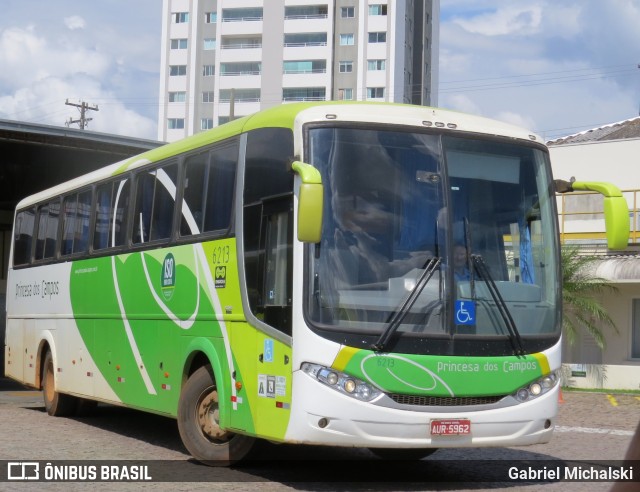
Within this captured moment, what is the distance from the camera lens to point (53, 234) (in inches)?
671

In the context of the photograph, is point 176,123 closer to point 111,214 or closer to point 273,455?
point 111,214

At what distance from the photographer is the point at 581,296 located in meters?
27.8

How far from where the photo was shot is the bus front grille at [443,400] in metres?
8.85

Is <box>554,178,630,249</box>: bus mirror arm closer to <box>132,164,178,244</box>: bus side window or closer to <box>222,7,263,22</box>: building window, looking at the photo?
<box>132,164,178,244</box>: bus side window

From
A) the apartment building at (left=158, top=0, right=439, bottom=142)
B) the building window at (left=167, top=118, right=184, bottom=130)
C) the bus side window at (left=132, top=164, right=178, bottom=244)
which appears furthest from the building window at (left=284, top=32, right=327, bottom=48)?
the bus side window at (left=132, top=164, right=178, bottom=244)

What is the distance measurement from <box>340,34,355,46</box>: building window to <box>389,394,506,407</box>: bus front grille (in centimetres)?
8507

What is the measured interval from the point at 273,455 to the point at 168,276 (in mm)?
2241

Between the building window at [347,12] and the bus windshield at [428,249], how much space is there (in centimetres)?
8433

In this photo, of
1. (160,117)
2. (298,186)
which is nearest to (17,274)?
(298,186)

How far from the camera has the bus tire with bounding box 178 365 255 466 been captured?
33.9ft

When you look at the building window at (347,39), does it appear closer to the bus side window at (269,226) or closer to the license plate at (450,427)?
the bus side window at (269,226)

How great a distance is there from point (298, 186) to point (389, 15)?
83899 mm

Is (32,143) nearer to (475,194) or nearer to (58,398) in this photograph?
(58,398)

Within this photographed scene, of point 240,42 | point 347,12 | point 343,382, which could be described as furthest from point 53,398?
point 240,42
